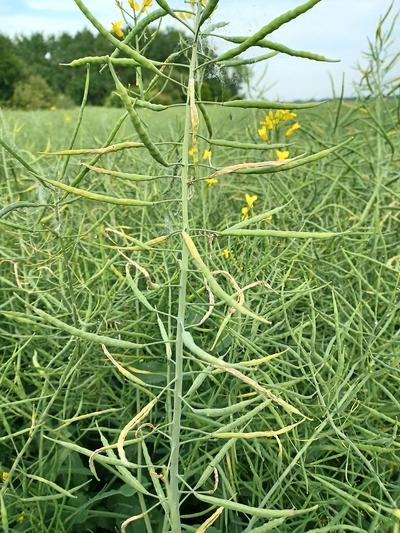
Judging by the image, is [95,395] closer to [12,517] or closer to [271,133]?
[12,517]

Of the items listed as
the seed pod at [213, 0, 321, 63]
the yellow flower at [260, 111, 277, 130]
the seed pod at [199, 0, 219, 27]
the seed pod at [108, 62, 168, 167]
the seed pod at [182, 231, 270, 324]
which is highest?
the seed pod at [199, 0, 219, 27]

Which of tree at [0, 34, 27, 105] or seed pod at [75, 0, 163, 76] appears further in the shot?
tree at [0, 34, 27, 105]

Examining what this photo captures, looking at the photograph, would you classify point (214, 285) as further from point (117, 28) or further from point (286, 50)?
point (117, 28)

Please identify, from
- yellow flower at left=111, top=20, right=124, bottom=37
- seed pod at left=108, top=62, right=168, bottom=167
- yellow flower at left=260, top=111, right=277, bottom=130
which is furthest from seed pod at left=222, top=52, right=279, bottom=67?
yellow flower at left=260, top=111, right=277, bottom=130

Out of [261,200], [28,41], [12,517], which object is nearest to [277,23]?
[12,517]

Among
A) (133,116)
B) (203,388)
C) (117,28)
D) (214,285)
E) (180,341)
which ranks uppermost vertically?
(117,28)

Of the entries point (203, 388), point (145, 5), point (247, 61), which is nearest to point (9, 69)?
point (145, 5)

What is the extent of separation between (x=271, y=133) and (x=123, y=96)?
1303mm

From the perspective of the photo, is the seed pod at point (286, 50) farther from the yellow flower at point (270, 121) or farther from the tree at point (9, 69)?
the tree at point (9, 69)

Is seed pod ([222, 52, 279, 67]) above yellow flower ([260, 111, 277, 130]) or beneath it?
above

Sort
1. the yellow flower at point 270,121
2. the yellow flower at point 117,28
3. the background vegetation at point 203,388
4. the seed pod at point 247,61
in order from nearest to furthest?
the seed pod at point 247,61, the background vegetation at point 203,388, the yellow flower at point 117,28, the yellow flower at point 270,121

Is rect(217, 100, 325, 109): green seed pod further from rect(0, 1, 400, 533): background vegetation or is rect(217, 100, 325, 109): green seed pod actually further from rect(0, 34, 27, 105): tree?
rect(0, 34, 27, 105): tree

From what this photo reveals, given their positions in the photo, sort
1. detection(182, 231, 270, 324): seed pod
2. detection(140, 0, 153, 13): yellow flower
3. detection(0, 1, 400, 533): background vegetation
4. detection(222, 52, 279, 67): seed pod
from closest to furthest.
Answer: detection(182, 231, 270, 324): seed pod → detection(222, 52, 279, 67): seed pod → detection(0, 1, 400, 533): background vegetation → detection(140, 0, 153, 13): yellow flower

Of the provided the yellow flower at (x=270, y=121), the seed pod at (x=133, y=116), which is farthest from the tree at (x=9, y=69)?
the seed pod at (x=133, y=116)
